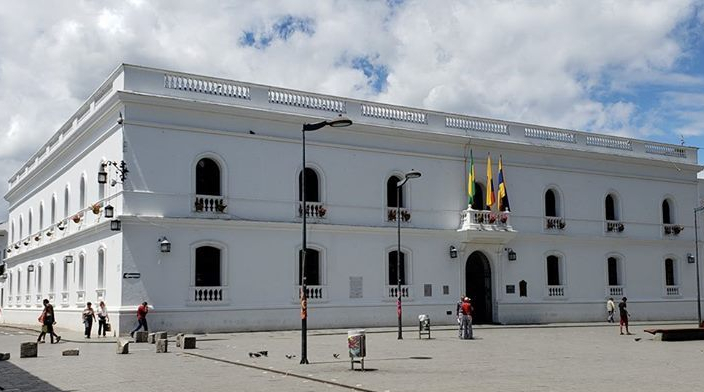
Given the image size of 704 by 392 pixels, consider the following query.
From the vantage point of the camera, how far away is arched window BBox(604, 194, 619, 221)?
41125mm

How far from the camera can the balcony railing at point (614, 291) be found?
4000 cm

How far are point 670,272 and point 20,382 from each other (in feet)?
118

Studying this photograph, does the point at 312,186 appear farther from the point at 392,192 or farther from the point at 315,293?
the point at 315,293

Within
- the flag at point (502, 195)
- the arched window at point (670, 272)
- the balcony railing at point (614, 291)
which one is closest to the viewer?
the flag at point (502, 195)

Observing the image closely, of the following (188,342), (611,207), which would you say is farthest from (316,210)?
(611,207)

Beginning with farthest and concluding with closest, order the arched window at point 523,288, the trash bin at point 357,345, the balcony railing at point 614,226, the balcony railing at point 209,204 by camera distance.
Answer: the balcony railing at point 614,226
the arched window at point 523,288
the balcony railing at point 209,204
the trash bin at point 357,345

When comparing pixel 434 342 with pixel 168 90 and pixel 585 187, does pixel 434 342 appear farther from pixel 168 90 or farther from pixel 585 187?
pixel 585 187

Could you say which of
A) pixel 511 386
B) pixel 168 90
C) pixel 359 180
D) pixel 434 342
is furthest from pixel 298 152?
pixel 511 386

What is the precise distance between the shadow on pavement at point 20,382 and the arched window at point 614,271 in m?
30.4

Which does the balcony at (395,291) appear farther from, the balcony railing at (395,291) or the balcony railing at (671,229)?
the balcony railing at (671,229)

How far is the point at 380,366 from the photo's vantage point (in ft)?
59.5

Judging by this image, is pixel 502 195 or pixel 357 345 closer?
pixel 357 345

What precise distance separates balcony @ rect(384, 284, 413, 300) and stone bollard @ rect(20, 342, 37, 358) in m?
15.8

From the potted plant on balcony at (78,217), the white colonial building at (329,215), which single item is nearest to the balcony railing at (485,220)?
the white colonial building at (329,215)
